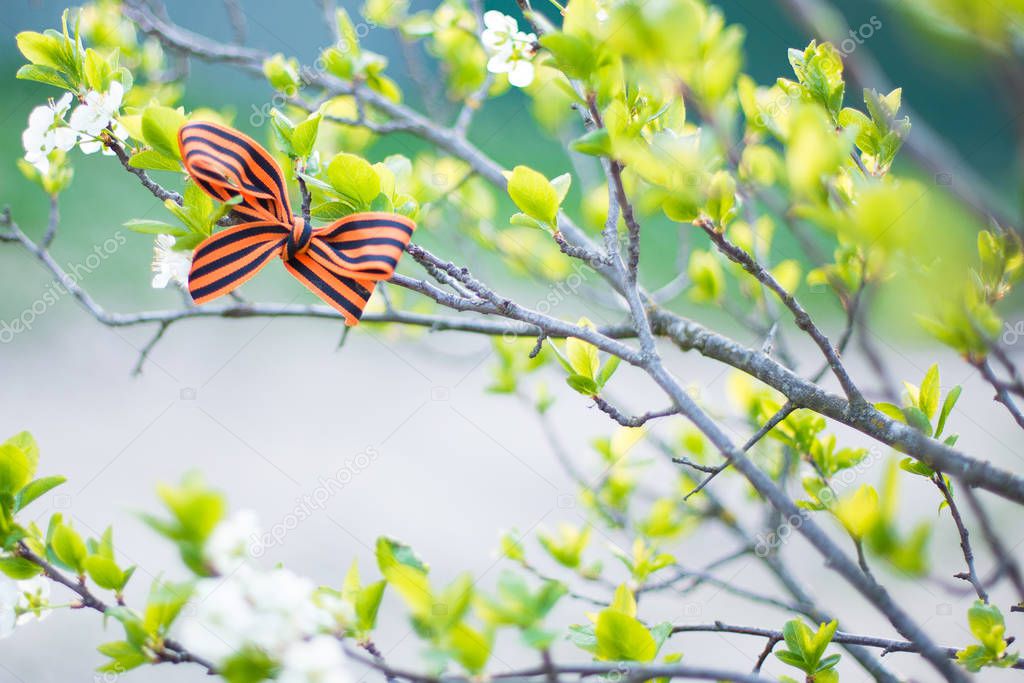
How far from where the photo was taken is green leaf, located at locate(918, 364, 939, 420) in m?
0.57

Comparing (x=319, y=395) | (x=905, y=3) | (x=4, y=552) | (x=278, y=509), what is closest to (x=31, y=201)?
(x=319, y=395)

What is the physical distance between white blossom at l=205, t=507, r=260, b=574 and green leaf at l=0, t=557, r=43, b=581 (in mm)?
292

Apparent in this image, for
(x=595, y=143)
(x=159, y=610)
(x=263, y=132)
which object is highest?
(x=595, y=143)

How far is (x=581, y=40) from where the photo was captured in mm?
473

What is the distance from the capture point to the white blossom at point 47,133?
1.89 feet

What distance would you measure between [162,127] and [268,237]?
0.35ft

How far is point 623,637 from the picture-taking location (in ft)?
1.56

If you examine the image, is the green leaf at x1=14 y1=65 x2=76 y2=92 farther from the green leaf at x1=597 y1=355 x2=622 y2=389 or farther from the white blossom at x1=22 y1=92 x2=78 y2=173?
the green leaf at x1=597 y1=355 x2=622 y2=389

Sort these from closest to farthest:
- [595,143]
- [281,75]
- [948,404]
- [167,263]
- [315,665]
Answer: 1. [315,665]
2. [595,143]
3. [948,404]
4. [167,263]
5. [281,75]

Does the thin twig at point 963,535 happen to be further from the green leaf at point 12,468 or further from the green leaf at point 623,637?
the green leaf at point 12,468

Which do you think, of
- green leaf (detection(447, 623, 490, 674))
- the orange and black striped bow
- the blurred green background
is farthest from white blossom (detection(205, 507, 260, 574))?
the blurred green background

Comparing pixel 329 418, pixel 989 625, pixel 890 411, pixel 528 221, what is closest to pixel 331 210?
pixel 528 221

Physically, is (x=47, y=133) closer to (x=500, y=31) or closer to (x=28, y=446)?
(x=28, y=446)

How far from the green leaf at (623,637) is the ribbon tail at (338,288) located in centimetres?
29
